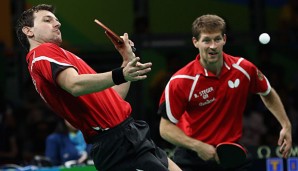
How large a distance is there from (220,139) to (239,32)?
5.41 meters

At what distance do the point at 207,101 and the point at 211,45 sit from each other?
46 centimetres

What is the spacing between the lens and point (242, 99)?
7.16m

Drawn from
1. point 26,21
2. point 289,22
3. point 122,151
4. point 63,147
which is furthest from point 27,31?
point 289,22

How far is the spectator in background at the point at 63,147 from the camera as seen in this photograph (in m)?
10.6

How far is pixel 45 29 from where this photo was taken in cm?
601

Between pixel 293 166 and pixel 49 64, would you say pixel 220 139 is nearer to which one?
pixel 49 64

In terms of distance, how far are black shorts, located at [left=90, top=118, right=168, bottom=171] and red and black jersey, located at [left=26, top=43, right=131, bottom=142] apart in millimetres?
62

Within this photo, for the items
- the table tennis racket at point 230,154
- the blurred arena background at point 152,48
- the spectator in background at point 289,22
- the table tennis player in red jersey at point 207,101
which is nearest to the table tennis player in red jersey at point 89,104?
the table tennis racket at point 230,154

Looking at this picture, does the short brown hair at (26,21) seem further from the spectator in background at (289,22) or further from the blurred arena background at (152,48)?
the spectator in background at (289,22)

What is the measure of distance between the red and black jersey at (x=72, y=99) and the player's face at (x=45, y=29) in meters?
0.19

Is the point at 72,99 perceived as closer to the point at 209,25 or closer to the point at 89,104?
the point at 89,104

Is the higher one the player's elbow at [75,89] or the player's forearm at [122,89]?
the player's elbow at [75,89]

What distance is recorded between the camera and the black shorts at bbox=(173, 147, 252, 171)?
23.2 feet

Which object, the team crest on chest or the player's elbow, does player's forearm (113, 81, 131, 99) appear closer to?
the team crest on chest
